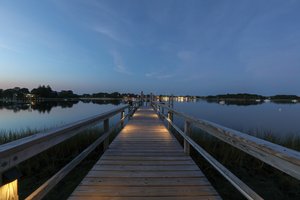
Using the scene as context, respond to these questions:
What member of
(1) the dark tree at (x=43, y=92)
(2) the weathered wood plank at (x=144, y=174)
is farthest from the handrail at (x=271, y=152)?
(1) the dark tree at (x=43, y=92)

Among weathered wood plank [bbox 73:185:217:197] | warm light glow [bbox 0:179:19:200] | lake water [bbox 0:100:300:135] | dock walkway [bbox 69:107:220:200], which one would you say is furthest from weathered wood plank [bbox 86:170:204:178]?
lake water [bbox 0:100:300:135]

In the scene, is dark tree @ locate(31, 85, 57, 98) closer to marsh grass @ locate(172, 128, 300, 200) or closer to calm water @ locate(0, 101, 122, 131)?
calm water @ locate(0, 101, 122, 131)

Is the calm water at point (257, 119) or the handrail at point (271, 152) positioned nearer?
the handrail at point (271, 152)

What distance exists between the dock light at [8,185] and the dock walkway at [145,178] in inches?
59.4

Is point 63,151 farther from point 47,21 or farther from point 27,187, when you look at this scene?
point 47,21

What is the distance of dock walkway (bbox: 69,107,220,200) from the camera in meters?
3.18

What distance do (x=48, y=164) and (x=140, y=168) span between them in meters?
3.81

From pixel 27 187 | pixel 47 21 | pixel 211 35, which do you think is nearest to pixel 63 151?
pixel 27 187

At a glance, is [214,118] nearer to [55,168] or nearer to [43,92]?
[55,168]

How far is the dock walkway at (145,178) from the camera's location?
3178mm

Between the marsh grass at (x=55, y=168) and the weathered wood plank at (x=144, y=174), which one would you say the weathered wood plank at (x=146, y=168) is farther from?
the marsh grass at (x=55, y=168)

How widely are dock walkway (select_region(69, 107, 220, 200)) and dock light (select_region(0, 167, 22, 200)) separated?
1.51 m

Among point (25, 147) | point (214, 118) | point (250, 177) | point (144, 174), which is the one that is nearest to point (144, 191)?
point (144, 174)

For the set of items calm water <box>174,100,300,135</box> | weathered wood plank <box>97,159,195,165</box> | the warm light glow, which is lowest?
calm water <box>174,100,300,135</box>
